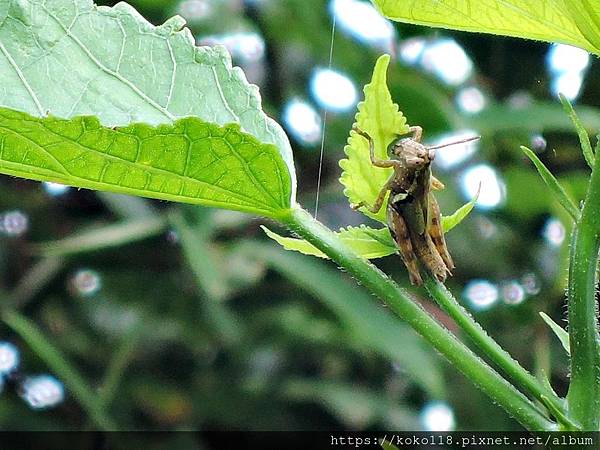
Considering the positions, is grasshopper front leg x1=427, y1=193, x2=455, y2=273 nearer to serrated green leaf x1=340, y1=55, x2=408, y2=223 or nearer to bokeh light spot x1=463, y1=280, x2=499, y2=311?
serrated green leaf x1=340, y1=55, x2=408, y2=223

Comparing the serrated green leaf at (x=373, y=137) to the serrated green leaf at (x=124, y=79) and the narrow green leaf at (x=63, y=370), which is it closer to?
the serrated green leaf at (x=124, y=79)

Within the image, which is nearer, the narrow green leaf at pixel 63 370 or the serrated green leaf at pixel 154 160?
the serrated green leaf at pixel 154 160

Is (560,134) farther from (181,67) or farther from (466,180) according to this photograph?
(181,67)

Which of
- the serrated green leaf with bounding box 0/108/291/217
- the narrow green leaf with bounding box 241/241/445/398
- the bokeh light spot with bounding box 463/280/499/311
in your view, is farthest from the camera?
the bokeh light spot with bounding box 463/280/499/311

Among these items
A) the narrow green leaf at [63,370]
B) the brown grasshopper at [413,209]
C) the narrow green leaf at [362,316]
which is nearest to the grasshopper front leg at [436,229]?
the brown grasshopper at [413,209]

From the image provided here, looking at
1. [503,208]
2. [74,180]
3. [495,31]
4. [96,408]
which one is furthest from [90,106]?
[503,208]

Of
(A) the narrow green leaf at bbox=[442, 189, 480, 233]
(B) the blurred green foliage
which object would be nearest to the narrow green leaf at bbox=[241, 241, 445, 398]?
(B) the blurred green foliage

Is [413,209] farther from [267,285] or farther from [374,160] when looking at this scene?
[267,285]
